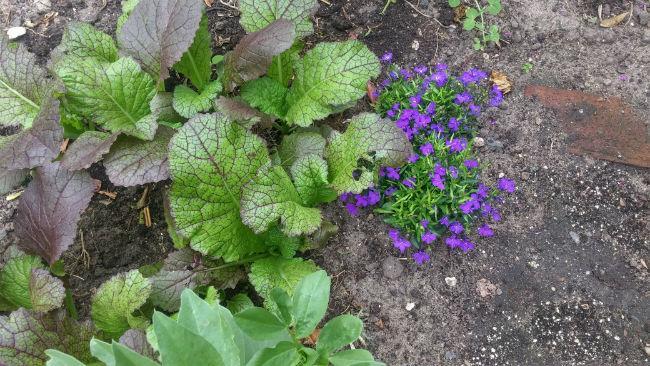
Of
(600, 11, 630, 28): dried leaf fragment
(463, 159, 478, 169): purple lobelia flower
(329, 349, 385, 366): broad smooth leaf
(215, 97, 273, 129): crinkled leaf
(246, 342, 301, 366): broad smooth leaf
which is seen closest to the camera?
(246, 342, 301, 366): broad smooth leaf

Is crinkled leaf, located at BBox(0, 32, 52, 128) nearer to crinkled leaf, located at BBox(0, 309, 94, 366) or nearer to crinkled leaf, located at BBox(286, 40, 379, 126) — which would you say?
crinkled leaf, located at BBox(0, 309, 94, 366)

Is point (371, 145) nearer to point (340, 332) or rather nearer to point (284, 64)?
point (284, 64)

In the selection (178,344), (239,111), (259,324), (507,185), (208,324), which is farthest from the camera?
(507,185)

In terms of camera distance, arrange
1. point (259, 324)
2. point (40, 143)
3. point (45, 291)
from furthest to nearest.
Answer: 1. point (40, 143)
2. point (45, 291)
3. point (259, 324)

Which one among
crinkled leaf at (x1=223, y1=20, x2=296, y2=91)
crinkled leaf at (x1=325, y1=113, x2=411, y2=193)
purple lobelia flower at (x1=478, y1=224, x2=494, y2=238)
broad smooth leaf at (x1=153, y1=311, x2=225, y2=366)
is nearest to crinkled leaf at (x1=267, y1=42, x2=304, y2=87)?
crinkled leaf at (x1=223, y1=20, x2=296, y2=91)

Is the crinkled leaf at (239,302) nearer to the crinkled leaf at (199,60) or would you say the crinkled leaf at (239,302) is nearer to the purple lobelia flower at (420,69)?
the crinkled leaf at (199,60)

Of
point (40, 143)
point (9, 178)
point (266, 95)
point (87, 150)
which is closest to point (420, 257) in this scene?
point (266, 95)
